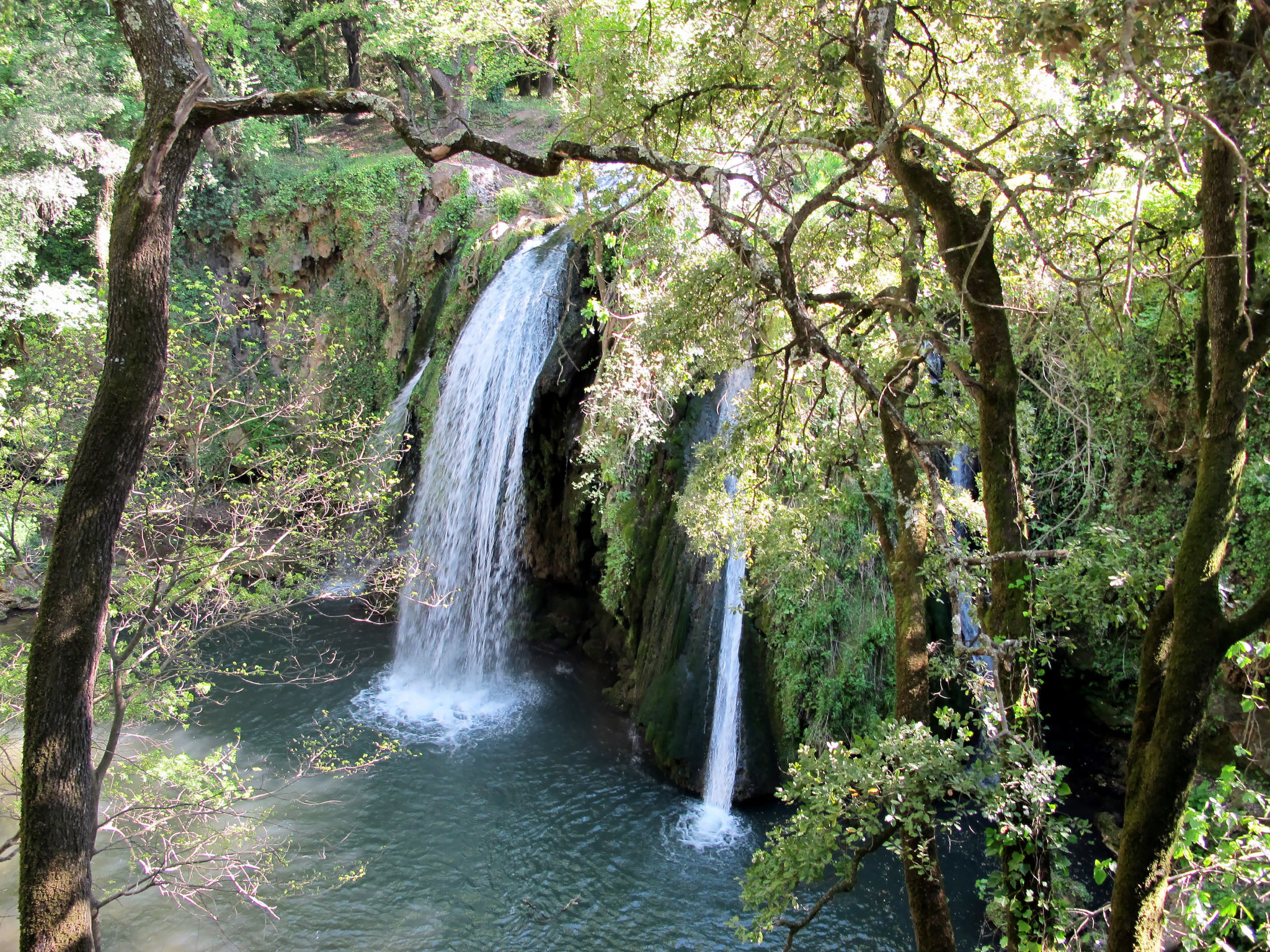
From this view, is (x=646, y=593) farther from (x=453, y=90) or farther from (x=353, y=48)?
(x=353, y=48)

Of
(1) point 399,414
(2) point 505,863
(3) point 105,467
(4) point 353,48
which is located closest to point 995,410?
(3) point 105,467

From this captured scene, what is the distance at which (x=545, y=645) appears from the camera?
39.8 feet

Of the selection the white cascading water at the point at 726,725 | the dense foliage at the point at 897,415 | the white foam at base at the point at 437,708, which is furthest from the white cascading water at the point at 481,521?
the white cascading water at the point at 726,725

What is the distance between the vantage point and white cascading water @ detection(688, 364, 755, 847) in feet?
26.0

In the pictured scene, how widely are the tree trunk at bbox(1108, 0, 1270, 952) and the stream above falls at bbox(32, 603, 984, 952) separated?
14.3 feet

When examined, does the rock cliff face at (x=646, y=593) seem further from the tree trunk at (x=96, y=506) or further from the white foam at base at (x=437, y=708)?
the tree trunk at (x=96, y=506)

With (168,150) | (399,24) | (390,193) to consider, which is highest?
(399,24)

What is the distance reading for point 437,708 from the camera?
10.6 meters

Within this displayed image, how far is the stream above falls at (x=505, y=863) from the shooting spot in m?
6.59

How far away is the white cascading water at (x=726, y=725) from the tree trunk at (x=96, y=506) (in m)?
5.40

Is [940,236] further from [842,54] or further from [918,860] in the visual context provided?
[918,860]

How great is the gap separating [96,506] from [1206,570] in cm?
469

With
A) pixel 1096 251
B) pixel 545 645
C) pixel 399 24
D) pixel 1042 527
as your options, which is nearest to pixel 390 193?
pixel 399 24

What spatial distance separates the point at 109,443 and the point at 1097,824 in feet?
29.1
